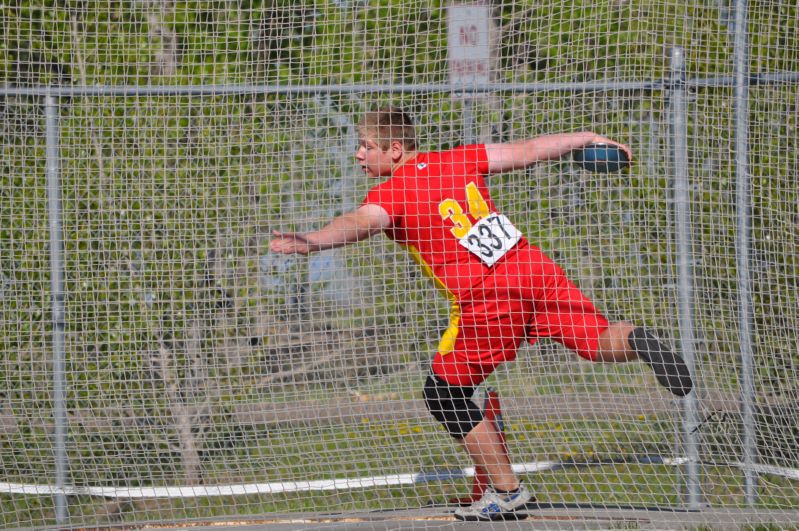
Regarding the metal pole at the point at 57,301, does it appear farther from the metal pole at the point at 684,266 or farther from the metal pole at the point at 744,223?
the metal pole at the point at 744,223

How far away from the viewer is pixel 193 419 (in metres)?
5.32

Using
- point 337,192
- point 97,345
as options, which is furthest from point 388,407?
point 97,345

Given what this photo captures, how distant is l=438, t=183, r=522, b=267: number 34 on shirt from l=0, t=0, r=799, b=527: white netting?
2.15 feet

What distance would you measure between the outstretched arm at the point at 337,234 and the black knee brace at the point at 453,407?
728mm

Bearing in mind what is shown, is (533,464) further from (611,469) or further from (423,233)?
(423,233)

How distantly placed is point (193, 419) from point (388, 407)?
1023 millimetres

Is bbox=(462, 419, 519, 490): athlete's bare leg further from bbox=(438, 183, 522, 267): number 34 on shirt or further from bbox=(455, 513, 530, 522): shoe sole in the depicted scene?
bbox=(438, 183, 522, 267): number 34 on shirt

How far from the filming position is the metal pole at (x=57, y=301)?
4.75 metres

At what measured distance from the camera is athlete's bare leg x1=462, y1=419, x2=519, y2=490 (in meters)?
4.34

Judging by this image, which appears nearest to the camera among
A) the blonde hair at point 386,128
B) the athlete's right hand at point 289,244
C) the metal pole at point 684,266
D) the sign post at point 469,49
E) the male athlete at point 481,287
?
the athlete's right hand at point 289,244

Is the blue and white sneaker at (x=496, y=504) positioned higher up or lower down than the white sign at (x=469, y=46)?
lower down

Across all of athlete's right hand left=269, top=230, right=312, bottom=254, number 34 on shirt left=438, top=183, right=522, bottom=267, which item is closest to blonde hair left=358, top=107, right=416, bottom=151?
number 34 on shirt left=438, top=183, right=522, bottom=267

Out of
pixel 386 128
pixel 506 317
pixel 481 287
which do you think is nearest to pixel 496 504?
pixel 506 317

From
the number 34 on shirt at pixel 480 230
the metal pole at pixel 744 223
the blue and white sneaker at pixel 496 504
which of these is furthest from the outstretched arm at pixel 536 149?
the blue and white sneaker at pixel 496 504
